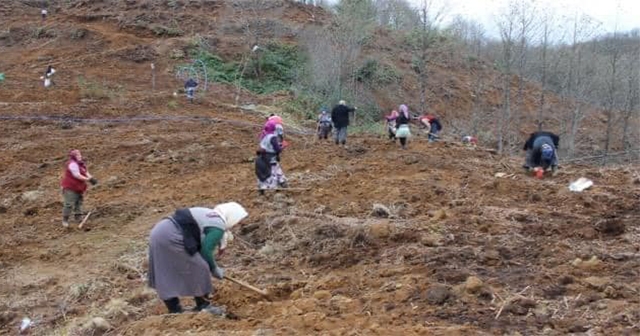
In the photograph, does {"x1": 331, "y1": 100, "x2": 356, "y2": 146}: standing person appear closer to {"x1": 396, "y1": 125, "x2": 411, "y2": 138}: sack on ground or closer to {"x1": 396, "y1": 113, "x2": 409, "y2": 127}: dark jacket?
{"x1": 396, "y1": 113, "x2": 409, "y2": 127}: dark jacket

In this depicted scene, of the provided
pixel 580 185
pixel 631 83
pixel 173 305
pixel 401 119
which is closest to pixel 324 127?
pixel 401 119

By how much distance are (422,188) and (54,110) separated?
480 inches

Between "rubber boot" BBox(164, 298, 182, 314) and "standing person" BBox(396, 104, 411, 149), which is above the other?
"standing person" BBox(396, 104, 411, 149)

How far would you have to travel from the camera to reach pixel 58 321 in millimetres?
7098

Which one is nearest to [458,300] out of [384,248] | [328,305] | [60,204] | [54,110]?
[328,305]

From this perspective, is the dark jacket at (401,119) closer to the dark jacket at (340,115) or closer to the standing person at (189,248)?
the dark jacket at (340,115)

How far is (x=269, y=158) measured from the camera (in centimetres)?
1105

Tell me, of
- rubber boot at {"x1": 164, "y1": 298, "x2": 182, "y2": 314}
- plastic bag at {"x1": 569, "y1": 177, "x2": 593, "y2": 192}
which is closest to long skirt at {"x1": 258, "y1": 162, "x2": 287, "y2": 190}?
plastic bag at {"x1": 569, "y1": 177, "x2": 593, "y2": 192}

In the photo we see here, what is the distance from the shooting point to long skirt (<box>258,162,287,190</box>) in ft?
36.7

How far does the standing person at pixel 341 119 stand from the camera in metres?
16.3

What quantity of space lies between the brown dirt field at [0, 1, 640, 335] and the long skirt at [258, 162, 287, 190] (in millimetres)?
240

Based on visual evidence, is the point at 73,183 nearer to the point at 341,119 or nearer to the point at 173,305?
the point at 173,305

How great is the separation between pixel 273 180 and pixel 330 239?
3417 millimetres

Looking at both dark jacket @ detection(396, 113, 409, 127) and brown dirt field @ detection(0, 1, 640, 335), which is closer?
brown dirt field @ detection(0, 1, 640, 335)
